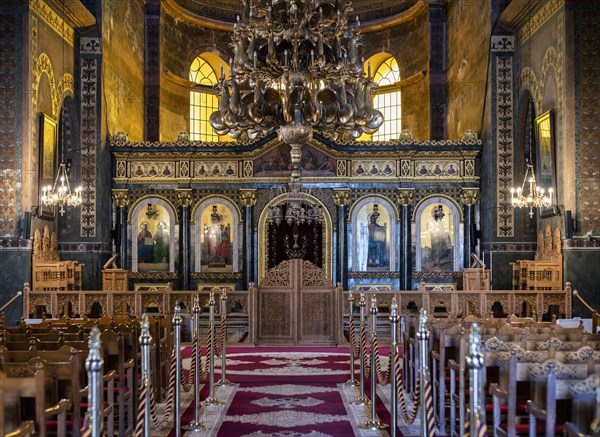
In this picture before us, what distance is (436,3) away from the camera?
27812mm

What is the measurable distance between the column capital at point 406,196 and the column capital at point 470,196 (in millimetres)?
1571

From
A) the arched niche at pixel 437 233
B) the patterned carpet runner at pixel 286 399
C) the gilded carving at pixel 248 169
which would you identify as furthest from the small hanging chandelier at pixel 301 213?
the patterned carpet runner at pixel 286 399

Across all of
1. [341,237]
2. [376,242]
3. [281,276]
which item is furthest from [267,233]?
[281,276]

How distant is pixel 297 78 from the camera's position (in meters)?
14.8

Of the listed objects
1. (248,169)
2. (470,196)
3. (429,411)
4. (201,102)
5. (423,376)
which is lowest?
(429,411)

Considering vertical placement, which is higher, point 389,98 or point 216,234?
point 389,98

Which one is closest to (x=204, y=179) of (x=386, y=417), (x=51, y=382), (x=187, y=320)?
(x=187, y=320)

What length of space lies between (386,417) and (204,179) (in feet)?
49.2

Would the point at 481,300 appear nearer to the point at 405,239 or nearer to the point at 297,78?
the point at 405,239

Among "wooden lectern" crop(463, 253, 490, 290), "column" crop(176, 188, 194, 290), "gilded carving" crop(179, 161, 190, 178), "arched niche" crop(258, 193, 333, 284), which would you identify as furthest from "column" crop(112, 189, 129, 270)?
"wooden lectern" crop(463, 253, 490, 290)

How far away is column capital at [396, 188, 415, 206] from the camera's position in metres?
23.6

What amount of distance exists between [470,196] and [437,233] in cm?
153

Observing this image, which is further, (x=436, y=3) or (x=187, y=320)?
(x=436, y=3)

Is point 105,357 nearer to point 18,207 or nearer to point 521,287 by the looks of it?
point 18,207
